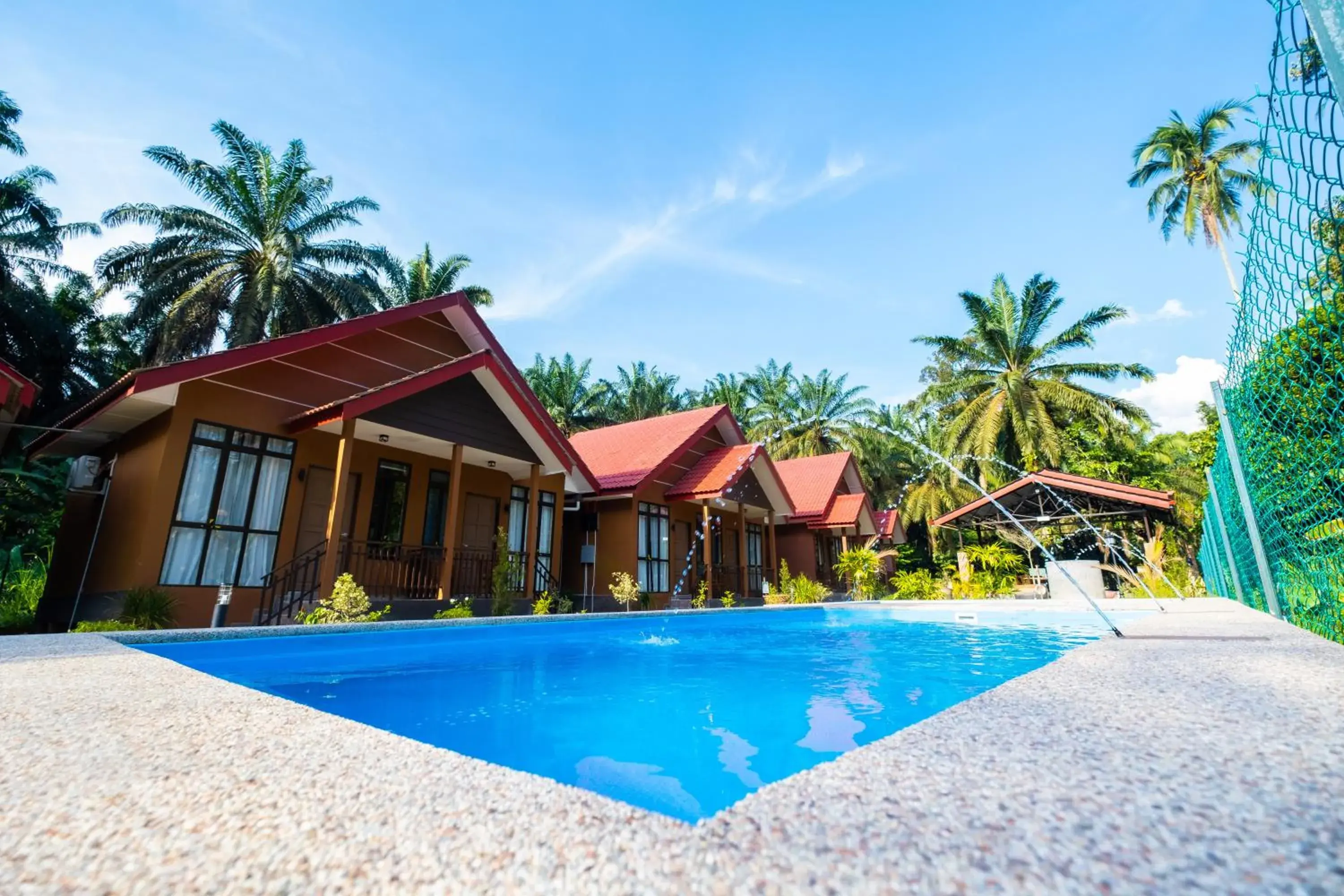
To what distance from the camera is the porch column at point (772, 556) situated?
2066cm

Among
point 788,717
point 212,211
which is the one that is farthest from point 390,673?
point 212,211

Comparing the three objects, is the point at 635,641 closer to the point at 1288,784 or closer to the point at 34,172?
the point at 1288,784

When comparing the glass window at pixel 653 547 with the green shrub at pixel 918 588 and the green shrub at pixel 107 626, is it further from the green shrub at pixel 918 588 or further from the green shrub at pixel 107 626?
the green shrub at pixel 107 626

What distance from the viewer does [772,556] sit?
21.0 meters

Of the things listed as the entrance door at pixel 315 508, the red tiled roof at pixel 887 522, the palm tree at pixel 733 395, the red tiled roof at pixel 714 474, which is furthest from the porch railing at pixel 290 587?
the palm tree at pixel 733 395

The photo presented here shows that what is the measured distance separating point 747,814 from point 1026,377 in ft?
106

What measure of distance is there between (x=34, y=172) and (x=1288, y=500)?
1462 inches

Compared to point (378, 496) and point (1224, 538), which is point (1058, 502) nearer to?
point (1224, 538)

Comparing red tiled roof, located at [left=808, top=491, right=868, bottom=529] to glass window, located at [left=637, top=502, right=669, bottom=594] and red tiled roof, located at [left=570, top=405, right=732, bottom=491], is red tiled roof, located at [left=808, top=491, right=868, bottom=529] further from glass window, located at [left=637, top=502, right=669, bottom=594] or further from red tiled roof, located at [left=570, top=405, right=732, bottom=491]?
glass window, located at [left=637, top=502, right=669, bottom=594]

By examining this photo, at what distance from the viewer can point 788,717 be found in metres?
4.38

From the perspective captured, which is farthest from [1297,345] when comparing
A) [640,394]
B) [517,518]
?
[640,394]

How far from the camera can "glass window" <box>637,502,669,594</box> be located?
55.2 ft

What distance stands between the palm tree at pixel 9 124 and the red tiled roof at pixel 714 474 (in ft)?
87.6

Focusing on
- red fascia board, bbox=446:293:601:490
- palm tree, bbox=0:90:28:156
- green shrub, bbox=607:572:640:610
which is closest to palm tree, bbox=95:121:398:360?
palm tree, bbox=0:90:28:156
